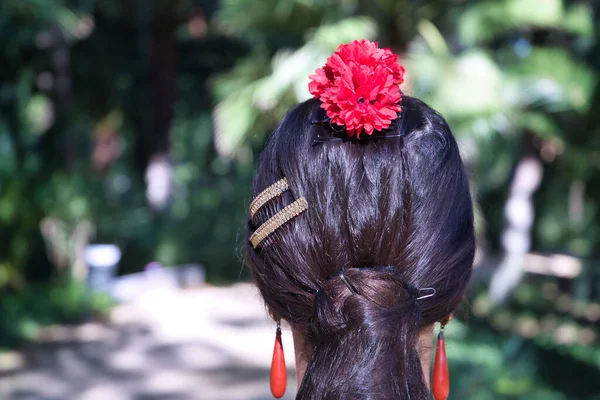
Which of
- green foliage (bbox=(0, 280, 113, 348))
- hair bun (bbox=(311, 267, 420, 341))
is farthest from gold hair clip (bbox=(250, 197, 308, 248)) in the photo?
green foliage (bbox=(0, 280, 113, 348))

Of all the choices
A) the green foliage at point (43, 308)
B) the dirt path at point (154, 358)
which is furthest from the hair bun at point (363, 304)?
the green foliage at point (43, 308)

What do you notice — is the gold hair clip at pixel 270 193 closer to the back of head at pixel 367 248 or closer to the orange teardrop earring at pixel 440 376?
the back of head at pixel 367 248

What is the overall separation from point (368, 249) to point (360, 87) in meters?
0.31

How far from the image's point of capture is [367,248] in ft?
3.77

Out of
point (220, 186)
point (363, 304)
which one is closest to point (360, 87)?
point (363, 304)

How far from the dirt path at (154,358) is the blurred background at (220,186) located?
0.09 feet

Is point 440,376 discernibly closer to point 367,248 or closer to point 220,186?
point 367,248

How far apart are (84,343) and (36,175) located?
237cm

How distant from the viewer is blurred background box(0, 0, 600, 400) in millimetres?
4797

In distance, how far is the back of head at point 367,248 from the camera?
108 centimetres

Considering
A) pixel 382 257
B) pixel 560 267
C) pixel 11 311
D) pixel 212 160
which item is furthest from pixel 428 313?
pixel 212 160

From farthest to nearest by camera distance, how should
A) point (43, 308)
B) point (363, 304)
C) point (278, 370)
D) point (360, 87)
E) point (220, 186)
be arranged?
point (220, 186), point (43, 308), point (278, 370), point (360, 87), point (363, 304)

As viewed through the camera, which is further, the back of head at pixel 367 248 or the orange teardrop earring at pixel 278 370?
the orange teardrop earring at pixel 278 370

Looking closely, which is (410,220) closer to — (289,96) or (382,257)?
(382,257)
